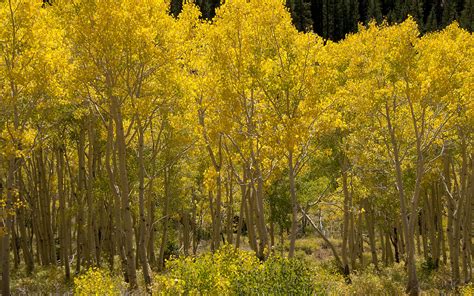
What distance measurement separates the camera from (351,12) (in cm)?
10425

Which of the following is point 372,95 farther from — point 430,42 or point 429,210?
point 429,210

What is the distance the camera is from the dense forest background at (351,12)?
9606 cm

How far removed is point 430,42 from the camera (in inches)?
660

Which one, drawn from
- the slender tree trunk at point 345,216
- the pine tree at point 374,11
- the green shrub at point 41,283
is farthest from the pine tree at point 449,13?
the green shrub at point 41,283

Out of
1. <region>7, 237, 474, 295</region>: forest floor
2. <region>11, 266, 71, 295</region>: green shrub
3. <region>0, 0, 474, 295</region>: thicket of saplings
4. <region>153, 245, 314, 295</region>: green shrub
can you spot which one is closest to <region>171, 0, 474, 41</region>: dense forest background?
<region>7, 237, 474, 295</region>: forest floor

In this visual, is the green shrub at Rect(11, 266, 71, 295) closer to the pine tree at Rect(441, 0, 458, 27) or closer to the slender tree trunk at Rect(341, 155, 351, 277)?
the slender tree trunk at Rect(341, 155, 351, 277)

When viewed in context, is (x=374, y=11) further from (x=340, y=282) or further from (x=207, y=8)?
(x=340, y=282)

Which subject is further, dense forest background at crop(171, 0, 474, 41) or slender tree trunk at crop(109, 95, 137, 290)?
dense forest background at crop(171, 0, 474, 41)

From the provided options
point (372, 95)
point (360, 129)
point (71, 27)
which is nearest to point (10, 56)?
point (71, 27)

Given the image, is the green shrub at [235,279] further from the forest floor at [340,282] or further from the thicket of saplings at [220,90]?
the forest floor at [340,282]

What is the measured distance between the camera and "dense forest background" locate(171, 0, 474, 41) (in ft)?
315

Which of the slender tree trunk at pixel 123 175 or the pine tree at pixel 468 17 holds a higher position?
the pine tree at pixel 468 17

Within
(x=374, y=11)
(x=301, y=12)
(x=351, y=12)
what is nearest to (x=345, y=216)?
(x=301, y=12)

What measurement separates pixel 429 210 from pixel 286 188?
864 cm
